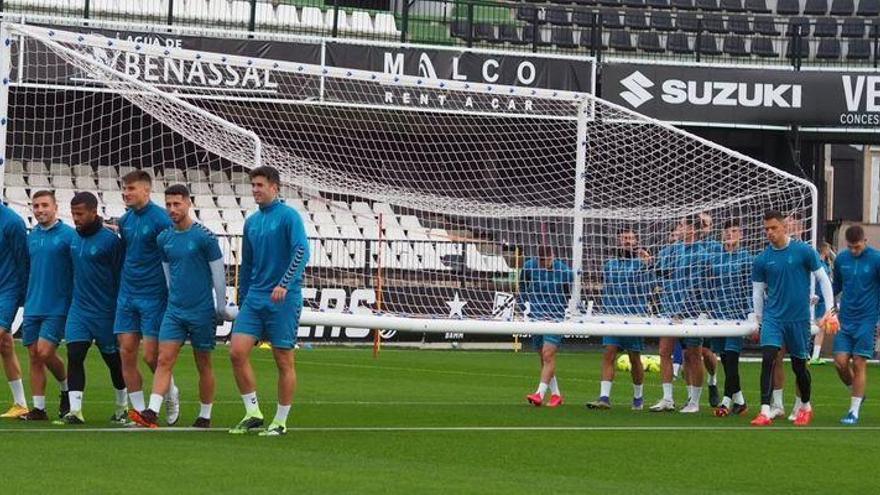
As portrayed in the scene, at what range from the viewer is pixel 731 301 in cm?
1844

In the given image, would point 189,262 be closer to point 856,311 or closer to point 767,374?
point 767,374

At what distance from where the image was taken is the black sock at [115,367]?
1403 cm

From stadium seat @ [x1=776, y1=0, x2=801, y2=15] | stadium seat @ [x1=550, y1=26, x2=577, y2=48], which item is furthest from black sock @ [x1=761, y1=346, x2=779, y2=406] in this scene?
stadium seat @ [x1=776, y1=0, x2=801, y2=15]

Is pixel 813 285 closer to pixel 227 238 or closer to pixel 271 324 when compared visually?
pixel 271 324

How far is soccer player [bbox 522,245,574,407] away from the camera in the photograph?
17.6 metres

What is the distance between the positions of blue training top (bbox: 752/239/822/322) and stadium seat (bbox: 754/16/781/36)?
21375 mm

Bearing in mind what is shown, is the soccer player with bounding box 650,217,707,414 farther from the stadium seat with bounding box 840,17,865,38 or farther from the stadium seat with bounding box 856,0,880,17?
the stadium seat with bounding box 856,0,880,17

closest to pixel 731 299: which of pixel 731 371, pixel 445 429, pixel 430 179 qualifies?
pixel 731 371

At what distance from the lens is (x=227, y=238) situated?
3023 centimetres

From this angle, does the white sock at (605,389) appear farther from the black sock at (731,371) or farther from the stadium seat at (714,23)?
the stadium seat at (714,23)

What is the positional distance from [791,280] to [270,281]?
5.43 metres

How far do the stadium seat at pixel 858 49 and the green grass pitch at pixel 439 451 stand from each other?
62.1 feet

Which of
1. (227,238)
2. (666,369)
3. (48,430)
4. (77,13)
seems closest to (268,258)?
(48,430)

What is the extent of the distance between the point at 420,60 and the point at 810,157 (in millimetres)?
9613
